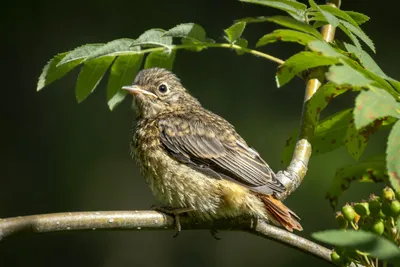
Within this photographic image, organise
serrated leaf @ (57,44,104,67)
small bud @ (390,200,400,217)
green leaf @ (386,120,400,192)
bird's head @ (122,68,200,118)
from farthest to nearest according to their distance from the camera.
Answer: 1. bird's head @ (122,68,200,118)
2. serrated leaf @ (57,44,104,67)
3. small bud @ (390,200,400,217)
4. green leaf @ (386,120,400,192)

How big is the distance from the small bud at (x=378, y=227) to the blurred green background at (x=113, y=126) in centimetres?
331

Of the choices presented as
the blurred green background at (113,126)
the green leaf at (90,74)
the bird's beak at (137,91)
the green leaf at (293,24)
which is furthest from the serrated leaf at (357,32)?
the blurred green background at (113,126)

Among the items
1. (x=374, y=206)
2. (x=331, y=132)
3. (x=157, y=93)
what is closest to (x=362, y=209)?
(x=374, y=206)

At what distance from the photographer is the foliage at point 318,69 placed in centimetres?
181

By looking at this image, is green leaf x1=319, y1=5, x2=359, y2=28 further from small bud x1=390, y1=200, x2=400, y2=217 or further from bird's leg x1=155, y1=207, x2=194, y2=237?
bird's leg x1=155, y1=207, x2=194, y2=237

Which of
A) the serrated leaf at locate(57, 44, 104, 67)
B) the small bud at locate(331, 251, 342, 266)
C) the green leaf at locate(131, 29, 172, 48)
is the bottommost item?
the small bud at locate(331, 251, 342, 266)

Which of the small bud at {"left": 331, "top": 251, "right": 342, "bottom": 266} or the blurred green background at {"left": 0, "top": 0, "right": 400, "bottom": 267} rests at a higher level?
the small bud at {"left": 331, "top": 251, "right": 342, "bottom": 266}

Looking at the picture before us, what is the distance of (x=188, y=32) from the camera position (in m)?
2.55

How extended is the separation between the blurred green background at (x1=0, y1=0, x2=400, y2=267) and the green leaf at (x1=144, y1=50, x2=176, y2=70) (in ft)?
8.60

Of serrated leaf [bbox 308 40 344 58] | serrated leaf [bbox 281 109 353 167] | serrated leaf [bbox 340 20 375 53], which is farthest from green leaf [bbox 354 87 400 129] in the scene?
serrated leaf [bbox 281 109 353 167]

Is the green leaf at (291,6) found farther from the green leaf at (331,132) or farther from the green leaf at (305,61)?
the green leaf at (331,132)

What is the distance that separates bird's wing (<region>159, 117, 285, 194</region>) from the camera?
10.3ft

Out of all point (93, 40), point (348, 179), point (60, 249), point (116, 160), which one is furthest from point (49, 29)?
point (348, 179)

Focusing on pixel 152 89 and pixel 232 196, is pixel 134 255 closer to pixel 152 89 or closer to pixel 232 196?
pixel 152 89
